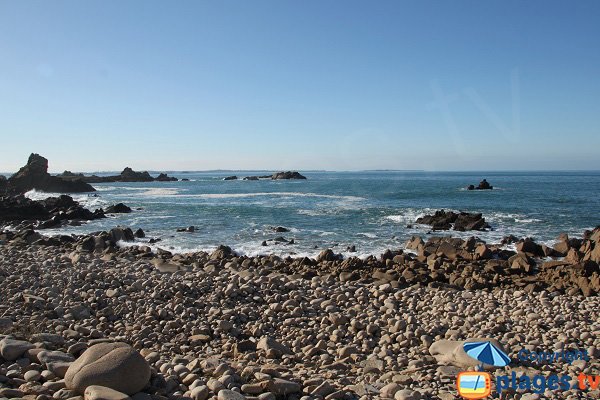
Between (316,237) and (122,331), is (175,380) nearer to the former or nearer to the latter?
(122,331)

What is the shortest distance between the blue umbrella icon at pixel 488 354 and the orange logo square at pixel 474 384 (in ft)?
0.70

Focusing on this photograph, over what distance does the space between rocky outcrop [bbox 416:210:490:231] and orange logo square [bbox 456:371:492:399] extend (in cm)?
1949

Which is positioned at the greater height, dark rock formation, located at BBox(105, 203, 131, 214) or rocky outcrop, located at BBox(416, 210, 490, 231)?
dark rock formation, located at BBox(105, 203, 131, 214)

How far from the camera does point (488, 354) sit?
5.86 m

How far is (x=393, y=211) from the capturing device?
107 ft

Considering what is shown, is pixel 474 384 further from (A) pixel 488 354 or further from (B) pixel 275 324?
(B) pixel 275 324

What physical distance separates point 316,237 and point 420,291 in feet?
36.6

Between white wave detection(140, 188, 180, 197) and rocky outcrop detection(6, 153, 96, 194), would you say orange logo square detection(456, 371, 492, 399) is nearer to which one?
white wave detection(140, 188, 180, 197)

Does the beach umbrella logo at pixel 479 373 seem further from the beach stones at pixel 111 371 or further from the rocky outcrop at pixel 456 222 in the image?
the rocky outcrop at pixel 456 222

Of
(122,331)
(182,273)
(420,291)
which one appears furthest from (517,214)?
(122,331)

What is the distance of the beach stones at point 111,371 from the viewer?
4332 millimetres

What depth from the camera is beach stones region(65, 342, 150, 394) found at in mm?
4332

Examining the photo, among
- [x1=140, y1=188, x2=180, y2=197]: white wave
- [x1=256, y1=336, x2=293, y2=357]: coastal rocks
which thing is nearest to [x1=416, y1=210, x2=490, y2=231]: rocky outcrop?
[x1=256, y1=336, x2=293, y2=357]: coastal rocks

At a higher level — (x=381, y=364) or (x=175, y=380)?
(x=175, y=380)
